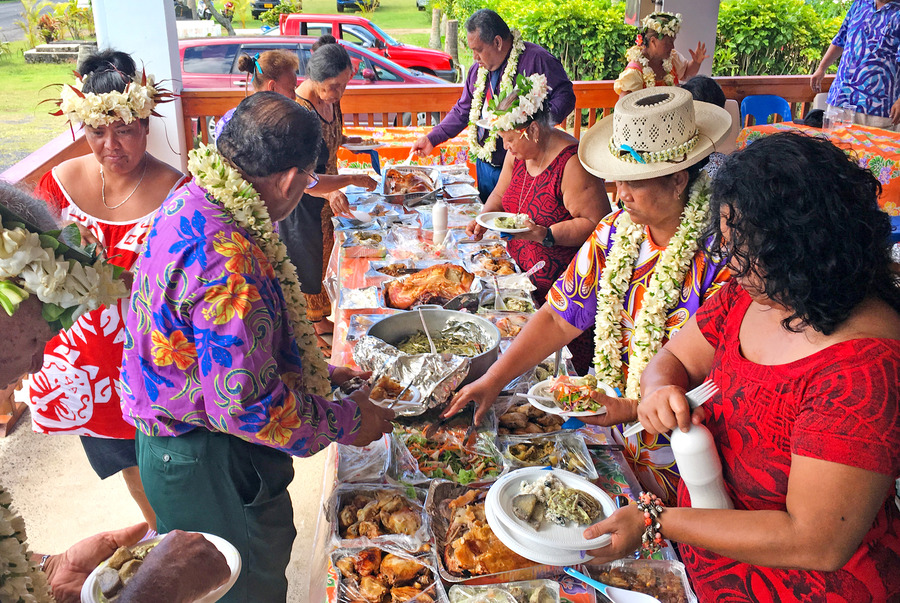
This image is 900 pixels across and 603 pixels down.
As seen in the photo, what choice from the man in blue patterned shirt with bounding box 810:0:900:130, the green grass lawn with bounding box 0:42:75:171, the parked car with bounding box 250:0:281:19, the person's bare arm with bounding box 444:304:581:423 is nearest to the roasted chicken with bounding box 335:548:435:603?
the person's bare arm with bounding box 444:304:581:423

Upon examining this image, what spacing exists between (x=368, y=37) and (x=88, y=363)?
995cm

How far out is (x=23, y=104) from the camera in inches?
406

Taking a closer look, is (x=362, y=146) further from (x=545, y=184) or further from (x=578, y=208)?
(x=578, y=208)

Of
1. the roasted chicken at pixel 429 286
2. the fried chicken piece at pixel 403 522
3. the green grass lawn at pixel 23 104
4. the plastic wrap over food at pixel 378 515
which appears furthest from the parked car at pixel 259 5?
the fried chicken piece at pixel 403 522

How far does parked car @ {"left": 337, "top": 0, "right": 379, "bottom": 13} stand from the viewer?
23.6 meters

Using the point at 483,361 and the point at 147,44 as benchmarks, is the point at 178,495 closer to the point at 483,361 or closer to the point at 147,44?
the point at 483,361

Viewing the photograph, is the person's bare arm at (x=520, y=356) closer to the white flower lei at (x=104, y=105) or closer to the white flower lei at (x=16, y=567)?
the white flower lei at (x=16, y=567)

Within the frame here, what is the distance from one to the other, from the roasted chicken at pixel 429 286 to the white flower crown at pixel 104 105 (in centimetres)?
124

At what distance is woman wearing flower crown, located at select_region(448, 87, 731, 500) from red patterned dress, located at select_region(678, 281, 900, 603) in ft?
1.40

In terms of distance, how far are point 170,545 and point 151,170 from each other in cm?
188

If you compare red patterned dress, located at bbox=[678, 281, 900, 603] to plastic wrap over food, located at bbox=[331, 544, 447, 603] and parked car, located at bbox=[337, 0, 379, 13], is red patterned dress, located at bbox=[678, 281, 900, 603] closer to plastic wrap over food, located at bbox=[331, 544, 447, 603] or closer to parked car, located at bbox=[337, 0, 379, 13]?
plastic wrap over food, located at bbox=[331, 544, 447, 603]

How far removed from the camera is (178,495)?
73.4 inches

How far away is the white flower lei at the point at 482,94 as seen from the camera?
15.8 ft

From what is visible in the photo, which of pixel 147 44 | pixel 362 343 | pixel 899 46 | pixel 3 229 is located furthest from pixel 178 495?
pixel 899 46
